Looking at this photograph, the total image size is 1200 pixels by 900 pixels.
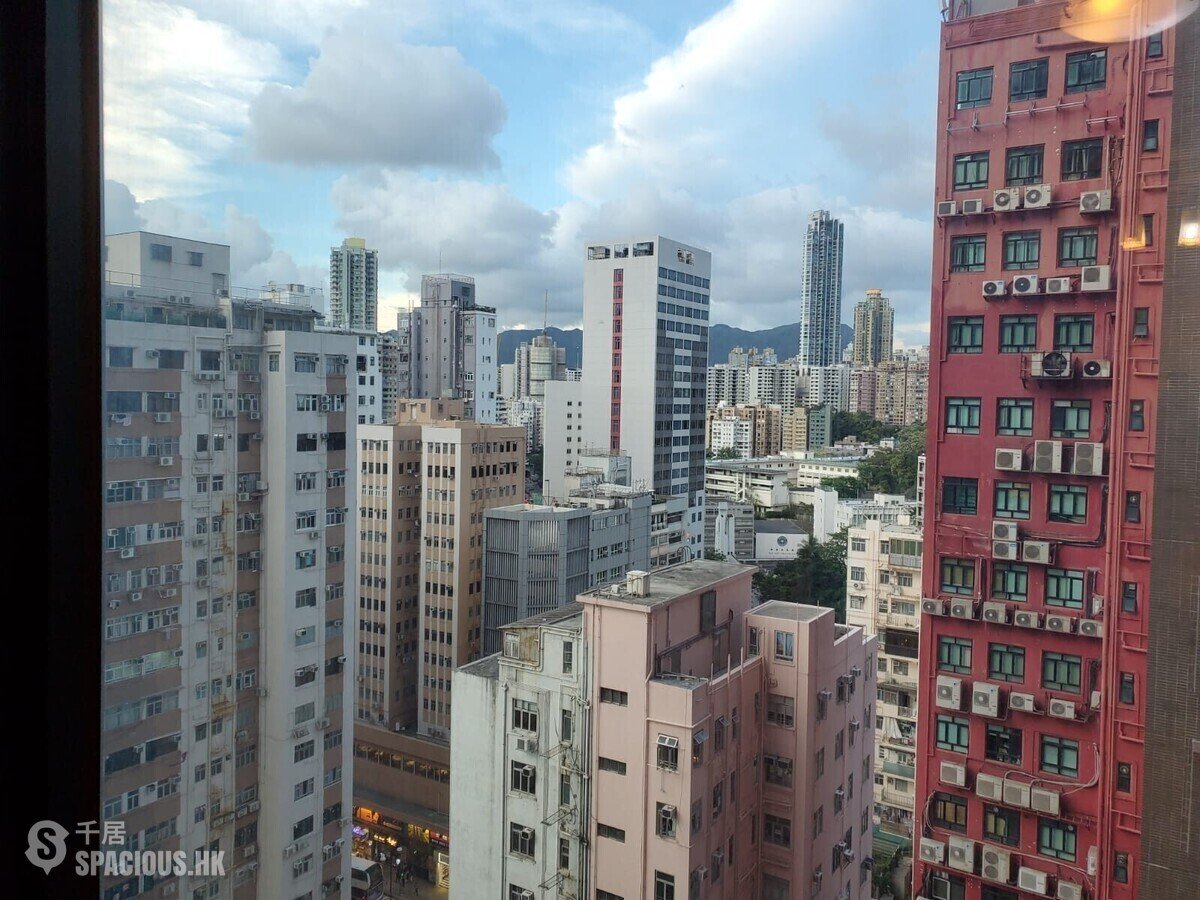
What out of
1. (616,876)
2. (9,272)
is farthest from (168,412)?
(616,876)

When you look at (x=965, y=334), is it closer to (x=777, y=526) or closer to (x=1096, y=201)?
(x=1096, y=201)

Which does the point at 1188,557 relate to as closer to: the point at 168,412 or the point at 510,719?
the point at 168,412

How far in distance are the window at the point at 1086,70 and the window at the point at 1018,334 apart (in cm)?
55

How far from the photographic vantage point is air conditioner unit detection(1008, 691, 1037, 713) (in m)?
2.12

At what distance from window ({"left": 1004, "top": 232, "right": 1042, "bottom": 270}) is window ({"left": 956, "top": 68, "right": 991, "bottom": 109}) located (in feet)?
1.17

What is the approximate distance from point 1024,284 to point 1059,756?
1183 millimetres

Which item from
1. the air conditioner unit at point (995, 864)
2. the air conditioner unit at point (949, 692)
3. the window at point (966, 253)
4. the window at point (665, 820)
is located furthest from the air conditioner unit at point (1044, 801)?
the window at point (966, 253)

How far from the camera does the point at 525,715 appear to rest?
3.10 meters

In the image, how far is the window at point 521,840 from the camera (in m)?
3.04

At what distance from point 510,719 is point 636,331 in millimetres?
4809

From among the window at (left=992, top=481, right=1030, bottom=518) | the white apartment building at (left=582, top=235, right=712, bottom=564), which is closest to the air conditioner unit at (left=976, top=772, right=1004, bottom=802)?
the window at (left=992, top=481, right=1030, bottom=518)

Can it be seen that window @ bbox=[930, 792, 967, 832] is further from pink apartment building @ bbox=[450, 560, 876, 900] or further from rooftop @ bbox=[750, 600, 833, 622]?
rooftop @ bbox=[750, 600, 833, 622]

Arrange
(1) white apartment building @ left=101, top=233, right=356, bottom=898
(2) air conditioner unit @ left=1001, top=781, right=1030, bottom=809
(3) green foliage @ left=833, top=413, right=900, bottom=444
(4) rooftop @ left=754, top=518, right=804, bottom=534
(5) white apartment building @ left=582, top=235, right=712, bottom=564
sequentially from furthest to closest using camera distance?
1. (5) white apartment building @ left=582, top=235, right=712, bottom=564
2. (4) rooftop @ left=754, top=518, right=804, bottom=534
3. (3) green foliage @ left=833, top=413, right=900, bottom=444
4. (2) air conditioner unit @ left=1001, top=781, right=1030, bottom=809
5. (1) white apartment building @ left=101, top=233, right=356, bottom=898

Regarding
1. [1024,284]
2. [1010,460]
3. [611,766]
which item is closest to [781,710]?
[611,766]
